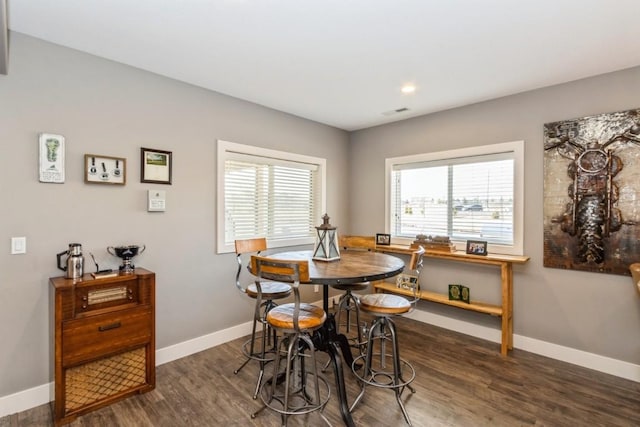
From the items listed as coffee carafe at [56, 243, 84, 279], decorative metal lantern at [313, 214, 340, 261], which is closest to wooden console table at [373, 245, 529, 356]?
decorative metal lantern at [313, 214, 340, 261]

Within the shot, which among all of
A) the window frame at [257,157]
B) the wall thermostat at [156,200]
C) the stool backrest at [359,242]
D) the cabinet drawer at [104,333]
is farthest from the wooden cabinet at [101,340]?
the stool backrest at [359,242]

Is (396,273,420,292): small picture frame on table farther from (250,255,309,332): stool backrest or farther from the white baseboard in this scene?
(250,255,309,332): stool backrest

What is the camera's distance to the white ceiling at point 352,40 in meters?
1.88

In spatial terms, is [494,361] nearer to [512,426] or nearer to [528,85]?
[512,426]

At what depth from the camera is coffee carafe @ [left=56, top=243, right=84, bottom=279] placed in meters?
2.22

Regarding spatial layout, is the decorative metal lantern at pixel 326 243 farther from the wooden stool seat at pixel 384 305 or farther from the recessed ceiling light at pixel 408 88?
the recessed ceiling light at pixel 408 88

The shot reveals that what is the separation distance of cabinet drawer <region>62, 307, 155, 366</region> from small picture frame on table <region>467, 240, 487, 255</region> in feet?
10.3

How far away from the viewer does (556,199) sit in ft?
9.75

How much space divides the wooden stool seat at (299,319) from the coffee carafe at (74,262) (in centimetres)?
144

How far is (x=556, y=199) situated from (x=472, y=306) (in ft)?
4.34

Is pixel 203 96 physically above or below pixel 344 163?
above

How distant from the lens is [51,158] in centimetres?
226

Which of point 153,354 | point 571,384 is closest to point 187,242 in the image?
point 153,354

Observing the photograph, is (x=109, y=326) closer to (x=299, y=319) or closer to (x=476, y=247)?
(x=299, y=319)
